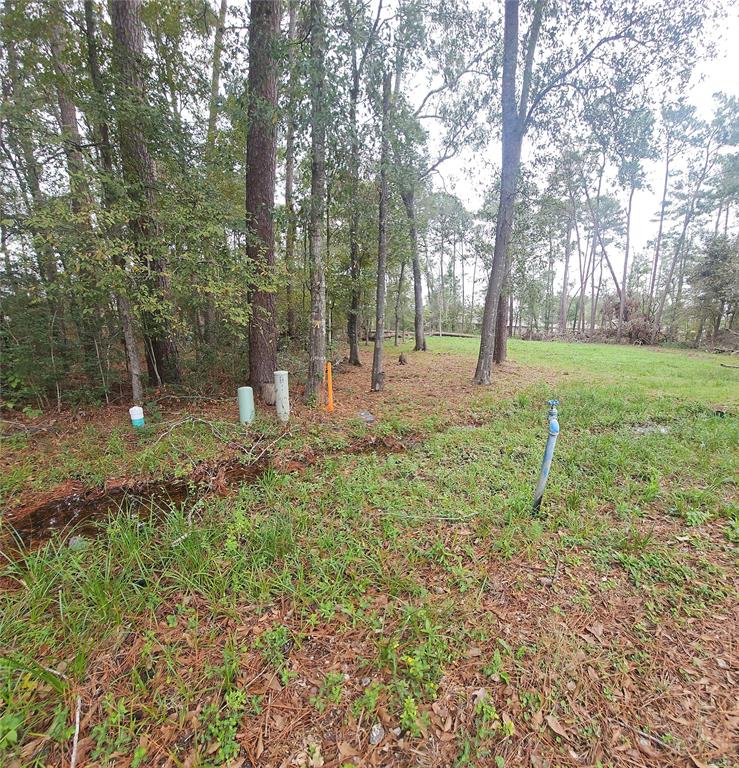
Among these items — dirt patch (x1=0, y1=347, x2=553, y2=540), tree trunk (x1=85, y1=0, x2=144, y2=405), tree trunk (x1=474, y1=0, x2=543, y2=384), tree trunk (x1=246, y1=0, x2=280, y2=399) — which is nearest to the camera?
dirt patch (x1=0, y1=347, x2=553, y2=540)

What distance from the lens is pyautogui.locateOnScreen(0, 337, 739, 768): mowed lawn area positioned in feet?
4.70

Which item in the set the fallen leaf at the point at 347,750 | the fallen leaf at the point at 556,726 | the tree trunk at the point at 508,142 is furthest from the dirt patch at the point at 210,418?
the fallen leaf at the point at 556,726

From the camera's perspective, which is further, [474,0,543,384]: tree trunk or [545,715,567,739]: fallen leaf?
[474,0,543,384]: tree trunk

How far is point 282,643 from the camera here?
1.85m

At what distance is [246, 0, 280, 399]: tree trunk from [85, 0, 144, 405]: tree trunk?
1.80m

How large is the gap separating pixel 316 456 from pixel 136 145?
540cm

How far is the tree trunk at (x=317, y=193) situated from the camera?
14.5 feet

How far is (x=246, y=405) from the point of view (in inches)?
200

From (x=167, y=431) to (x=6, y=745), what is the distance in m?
3.73

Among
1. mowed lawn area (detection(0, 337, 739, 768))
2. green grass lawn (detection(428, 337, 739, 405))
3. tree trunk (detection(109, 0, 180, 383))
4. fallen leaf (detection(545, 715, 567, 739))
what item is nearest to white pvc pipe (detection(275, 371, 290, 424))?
mowed lawn area (detection(0, 337, 739, 768))

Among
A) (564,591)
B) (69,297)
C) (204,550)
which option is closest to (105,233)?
(69,297)

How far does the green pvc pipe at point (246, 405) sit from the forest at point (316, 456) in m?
0.04

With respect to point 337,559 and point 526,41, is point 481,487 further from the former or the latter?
point 526,41

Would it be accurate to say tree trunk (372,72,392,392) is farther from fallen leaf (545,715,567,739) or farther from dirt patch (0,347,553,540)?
fallen leaf (545,715,567,739)
